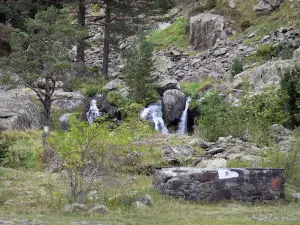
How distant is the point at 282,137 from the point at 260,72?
367 inches

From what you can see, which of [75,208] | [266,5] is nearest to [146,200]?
[75,208]

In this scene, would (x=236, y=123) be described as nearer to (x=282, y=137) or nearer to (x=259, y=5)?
(x=282, y=137)

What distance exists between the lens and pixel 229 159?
15.1 meters

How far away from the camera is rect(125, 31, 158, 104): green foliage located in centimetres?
2675

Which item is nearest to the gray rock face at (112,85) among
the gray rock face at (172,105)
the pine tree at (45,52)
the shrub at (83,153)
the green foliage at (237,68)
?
the gray rock face at (172,105)

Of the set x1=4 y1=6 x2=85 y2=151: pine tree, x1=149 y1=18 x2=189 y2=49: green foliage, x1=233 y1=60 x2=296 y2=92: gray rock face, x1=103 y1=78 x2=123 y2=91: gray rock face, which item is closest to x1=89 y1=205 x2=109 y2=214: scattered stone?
x1=4 y1=6 x2=85 y2=151: pine tree

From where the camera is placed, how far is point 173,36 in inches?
1537

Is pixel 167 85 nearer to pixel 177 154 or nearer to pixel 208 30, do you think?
pixel 208 30

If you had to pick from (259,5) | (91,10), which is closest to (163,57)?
(259,5)

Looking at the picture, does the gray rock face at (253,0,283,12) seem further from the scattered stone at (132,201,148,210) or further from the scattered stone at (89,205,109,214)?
the scattered stone at (89,205,109,214)

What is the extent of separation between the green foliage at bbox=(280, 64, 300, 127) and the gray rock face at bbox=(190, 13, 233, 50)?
1336 centimetres

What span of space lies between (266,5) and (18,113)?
69.1 ft

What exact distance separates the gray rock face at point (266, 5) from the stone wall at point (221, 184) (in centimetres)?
2575

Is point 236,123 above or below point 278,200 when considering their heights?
above
